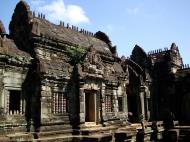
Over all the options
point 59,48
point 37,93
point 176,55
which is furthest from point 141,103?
point 37,93

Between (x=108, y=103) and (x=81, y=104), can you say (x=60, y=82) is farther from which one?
(x=108, y=103)

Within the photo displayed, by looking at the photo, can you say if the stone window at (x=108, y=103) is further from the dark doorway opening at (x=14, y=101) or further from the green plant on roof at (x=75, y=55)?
the dark doorway opening at (x=14, y=101)

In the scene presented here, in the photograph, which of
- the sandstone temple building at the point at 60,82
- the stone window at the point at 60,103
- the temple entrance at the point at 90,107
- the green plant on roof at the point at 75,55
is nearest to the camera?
the sandstone temple building at the point at 60,82

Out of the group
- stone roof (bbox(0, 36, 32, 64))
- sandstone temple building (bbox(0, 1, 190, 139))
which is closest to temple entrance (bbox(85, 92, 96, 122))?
sandstone temple building (bbox(0, 1, 190, 139))

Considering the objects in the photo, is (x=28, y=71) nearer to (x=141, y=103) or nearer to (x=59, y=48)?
(x=59, y=48)

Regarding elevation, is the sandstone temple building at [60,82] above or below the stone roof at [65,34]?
below

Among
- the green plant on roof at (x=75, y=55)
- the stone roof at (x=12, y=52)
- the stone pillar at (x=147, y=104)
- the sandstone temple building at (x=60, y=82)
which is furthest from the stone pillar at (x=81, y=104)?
the stone pillar at (x=147, y=104)

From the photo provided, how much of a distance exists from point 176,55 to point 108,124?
15.0 m

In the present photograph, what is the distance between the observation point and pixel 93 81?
57.1 feet

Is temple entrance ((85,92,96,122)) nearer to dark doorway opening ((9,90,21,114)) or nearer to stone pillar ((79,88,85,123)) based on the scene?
stone pillar ((79,88,85,123))

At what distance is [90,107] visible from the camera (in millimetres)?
18016

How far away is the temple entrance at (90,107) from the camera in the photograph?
17766 mm

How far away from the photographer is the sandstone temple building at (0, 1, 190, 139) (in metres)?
13.7

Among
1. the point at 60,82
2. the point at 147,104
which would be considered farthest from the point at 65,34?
the point at 147,104
